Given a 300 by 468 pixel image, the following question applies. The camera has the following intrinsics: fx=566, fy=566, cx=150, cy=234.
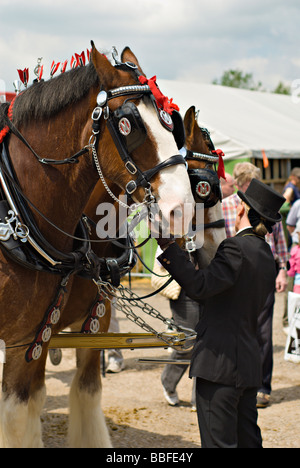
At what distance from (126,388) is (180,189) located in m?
3.41

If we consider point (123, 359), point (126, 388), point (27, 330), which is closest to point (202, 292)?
point (27, 330)

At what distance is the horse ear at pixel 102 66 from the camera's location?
2234 millimetres

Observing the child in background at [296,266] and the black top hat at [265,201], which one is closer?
the black top hat at [265,201]

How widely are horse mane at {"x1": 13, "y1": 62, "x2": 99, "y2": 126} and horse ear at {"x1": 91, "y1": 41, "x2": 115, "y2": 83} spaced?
0.15 feet

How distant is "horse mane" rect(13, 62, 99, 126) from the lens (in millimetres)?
2336

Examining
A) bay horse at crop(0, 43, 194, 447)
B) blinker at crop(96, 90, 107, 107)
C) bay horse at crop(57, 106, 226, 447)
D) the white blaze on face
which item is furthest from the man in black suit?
blinker at crop(96, 90, 107, 107)

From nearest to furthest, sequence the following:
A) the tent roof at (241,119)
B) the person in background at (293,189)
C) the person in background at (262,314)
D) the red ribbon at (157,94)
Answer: the red ribbon at (157,94) < the person in background at (262,314) < the person in background at (293,189) < the tent roof at (241,119)

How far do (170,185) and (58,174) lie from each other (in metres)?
0.56

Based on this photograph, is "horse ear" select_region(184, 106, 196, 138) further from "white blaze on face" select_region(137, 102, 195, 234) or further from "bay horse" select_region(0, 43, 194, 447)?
"white blaze on face" select_region(137, 102, 195, 234)

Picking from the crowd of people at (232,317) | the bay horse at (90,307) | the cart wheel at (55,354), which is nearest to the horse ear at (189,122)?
the bay horse at (90,307)

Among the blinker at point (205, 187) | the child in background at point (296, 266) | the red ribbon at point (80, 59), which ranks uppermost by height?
the red ribbon at point (80, 59)

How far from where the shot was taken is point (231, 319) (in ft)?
8.51

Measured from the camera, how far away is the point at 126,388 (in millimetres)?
5129

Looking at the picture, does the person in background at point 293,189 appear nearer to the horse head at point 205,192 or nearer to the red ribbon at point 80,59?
the horse head at point 205,192
